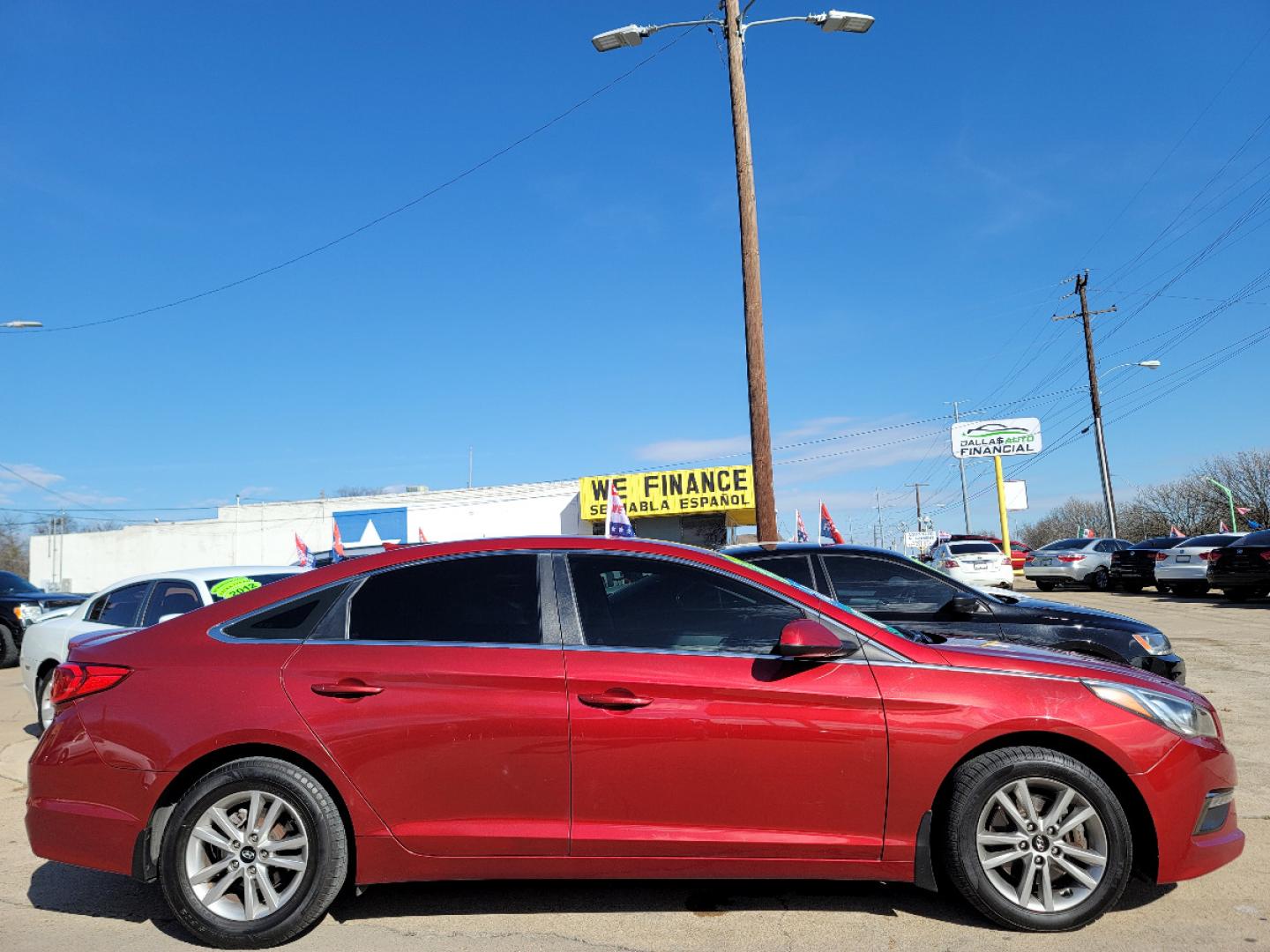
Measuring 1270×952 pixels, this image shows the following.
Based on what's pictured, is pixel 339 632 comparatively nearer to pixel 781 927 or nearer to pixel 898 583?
pixel 781 927

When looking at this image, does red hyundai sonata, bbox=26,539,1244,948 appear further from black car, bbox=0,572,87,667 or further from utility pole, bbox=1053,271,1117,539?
utility pole, bbox=1053,271,1117,539

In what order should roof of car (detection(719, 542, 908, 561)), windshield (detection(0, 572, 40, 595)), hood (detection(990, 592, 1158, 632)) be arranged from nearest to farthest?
hood (detection(990, 592, 1158, 632)) < roof of car (detection(719, 542, 908, 561)) < windshield (detection(0, 572, 40, 595))

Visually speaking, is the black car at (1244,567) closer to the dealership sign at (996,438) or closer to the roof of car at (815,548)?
the roof of car at (815,548)

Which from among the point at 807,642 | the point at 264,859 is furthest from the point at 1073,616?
the point at 264,859

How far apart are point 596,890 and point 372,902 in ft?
3.21

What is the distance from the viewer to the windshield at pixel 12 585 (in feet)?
48.6

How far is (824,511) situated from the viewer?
53.8ft

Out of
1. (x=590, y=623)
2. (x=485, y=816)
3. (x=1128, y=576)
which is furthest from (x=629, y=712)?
(x=1128, y=576)

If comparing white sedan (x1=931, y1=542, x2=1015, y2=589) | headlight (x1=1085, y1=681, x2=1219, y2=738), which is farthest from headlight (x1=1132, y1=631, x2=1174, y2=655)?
white sedan (x1=931, y1=542, x2=1015, y2=589)

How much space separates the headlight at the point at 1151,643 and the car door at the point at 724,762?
3.86m

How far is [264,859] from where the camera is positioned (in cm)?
357

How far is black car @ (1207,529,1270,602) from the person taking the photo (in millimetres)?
18250

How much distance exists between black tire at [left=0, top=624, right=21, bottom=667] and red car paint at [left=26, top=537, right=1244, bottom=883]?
13.2 metres

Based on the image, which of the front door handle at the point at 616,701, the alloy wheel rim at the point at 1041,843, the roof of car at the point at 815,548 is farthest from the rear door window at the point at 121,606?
the alloy wheel rim at the point at 1041,843
